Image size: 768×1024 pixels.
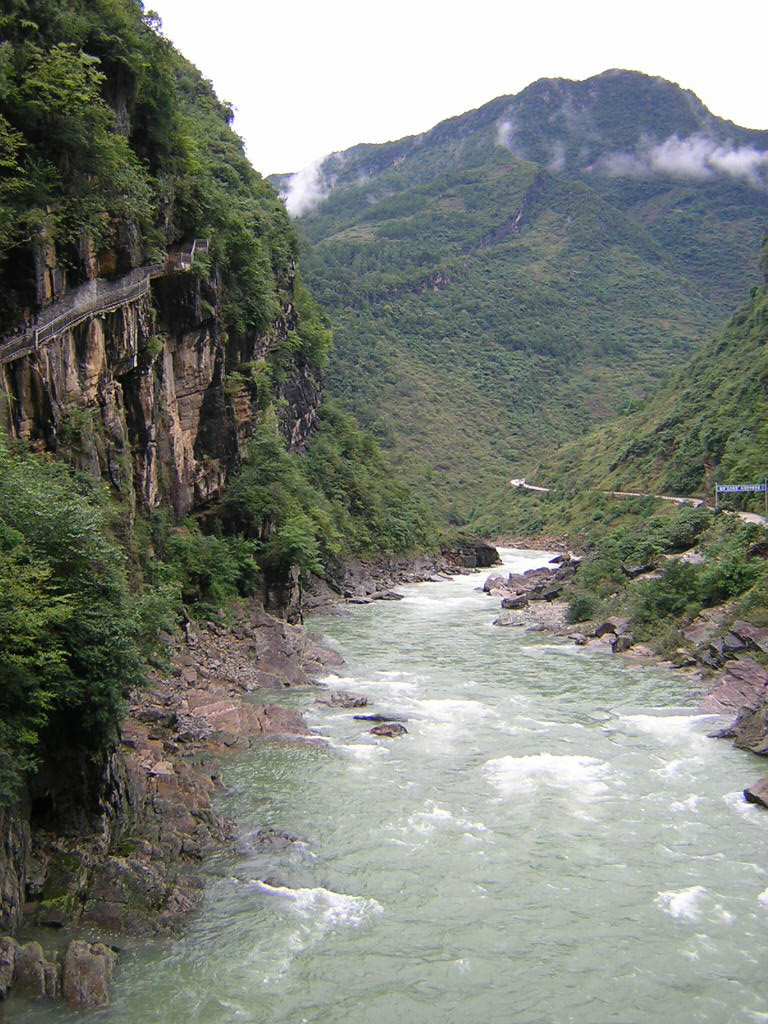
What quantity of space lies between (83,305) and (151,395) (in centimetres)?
602

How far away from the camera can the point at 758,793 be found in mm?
17297

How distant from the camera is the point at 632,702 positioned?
25625 millimetres

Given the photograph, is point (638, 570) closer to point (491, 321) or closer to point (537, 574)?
point (537, 574)

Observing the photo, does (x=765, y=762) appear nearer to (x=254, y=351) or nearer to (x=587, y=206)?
(x=254, y=351)

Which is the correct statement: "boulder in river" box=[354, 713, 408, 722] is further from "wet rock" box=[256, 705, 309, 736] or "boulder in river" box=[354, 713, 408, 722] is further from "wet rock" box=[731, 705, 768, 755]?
"wet rock" box=[731, 705, 768, 755]

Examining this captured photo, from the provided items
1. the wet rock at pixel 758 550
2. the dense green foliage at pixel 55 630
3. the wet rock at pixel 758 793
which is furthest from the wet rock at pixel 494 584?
the dense green foliage at pixel 55 630

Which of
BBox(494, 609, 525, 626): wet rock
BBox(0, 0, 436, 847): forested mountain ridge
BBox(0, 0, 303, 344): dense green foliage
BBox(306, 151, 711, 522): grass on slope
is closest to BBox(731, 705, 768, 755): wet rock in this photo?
BBox(0, 0, 436, 847): forested mountain ridge

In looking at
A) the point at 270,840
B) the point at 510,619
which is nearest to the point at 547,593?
the point at 510,619

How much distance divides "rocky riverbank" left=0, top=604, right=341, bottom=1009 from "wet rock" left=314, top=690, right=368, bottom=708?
68.3 inches

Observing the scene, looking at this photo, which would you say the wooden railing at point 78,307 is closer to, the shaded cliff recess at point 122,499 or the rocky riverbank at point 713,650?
the shaded cliff recess at point 122,499

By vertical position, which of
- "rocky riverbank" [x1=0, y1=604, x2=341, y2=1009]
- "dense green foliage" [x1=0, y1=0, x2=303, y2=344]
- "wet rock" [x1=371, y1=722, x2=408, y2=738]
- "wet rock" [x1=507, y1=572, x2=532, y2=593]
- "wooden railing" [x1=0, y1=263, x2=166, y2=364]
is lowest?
"wet rock" [x1=507, y1=572, x2=532, y2=593]

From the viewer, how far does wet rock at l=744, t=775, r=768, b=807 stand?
17125mm

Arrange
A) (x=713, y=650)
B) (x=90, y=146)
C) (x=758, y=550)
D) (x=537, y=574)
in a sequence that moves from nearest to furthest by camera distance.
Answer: (x=90, y=146) → (x=713, y=650) → (x=758, y=550) → (x=537, y=574)

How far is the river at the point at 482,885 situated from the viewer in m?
11.2
